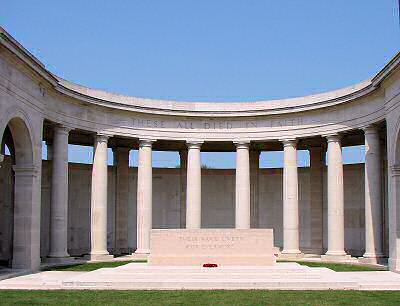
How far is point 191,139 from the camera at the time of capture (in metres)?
80.3

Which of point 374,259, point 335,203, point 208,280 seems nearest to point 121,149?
point 335,203

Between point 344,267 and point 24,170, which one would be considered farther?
point 344,267

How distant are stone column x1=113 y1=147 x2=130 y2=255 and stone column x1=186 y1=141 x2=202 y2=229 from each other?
1227 centimetres

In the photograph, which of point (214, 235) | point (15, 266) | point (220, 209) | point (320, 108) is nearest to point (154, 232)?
point (214, 235)

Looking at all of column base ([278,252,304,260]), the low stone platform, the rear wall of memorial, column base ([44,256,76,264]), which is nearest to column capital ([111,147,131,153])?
the rear wall of memorial

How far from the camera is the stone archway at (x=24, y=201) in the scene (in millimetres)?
56969

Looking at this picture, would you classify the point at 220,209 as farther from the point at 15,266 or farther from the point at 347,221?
the point at 15,266

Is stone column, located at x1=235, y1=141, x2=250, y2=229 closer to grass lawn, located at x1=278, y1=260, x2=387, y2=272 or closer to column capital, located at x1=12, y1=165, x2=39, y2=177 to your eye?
grass lawn, located at x1=278, y1=260, x2=387, y2=272

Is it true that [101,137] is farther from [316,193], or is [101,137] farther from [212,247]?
[316,193]

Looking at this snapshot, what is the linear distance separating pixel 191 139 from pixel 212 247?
25799 millimetres

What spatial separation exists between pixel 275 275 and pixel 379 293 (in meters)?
9.30

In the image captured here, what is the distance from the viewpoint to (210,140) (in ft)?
266

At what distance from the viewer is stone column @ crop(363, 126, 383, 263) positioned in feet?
220

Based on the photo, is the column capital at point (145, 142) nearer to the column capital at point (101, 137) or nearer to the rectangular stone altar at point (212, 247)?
the column capital at point (101, 137)
